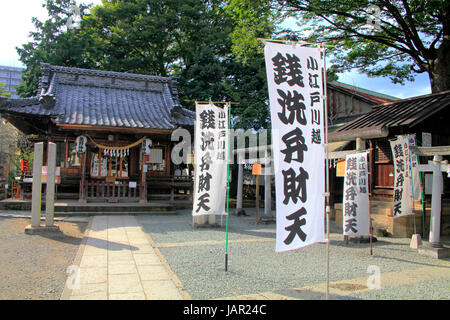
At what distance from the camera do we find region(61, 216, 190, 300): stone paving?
470 cm

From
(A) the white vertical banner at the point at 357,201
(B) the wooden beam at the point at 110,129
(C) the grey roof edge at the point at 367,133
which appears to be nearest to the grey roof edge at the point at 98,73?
(B) the wooden beam at the point at 110,129

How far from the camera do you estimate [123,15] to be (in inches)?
907

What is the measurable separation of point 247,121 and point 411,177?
9585mm

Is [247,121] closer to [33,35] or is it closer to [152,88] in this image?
[152,88]

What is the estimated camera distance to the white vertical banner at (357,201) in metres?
8.48

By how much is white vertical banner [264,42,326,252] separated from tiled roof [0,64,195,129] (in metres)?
11.4

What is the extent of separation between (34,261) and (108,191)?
871cm

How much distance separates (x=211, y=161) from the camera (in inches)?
341

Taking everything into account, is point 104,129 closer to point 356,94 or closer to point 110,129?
point 110,129

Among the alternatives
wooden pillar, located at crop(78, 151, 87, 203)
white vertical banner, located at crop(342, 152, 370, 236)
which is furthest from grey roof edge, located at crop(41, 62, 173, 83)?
white vertical banner, located at crop(342, 152, 370, 236)

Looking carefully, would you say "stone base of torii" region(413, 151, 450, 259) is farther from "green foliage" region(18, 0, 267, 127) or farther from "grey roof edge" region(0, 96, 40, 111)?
"grey roof edge" region(0, 96, 40, 111)

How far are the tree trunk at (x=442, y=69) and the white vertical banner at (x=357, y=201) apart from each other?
609 cm

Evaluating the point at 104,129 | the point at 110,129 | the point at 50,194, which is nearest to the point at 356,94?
the point at 110,129

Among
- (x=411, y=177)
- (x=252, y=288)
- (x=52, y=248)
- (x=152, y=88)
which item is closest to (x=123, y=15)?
(x=152, y=88)
